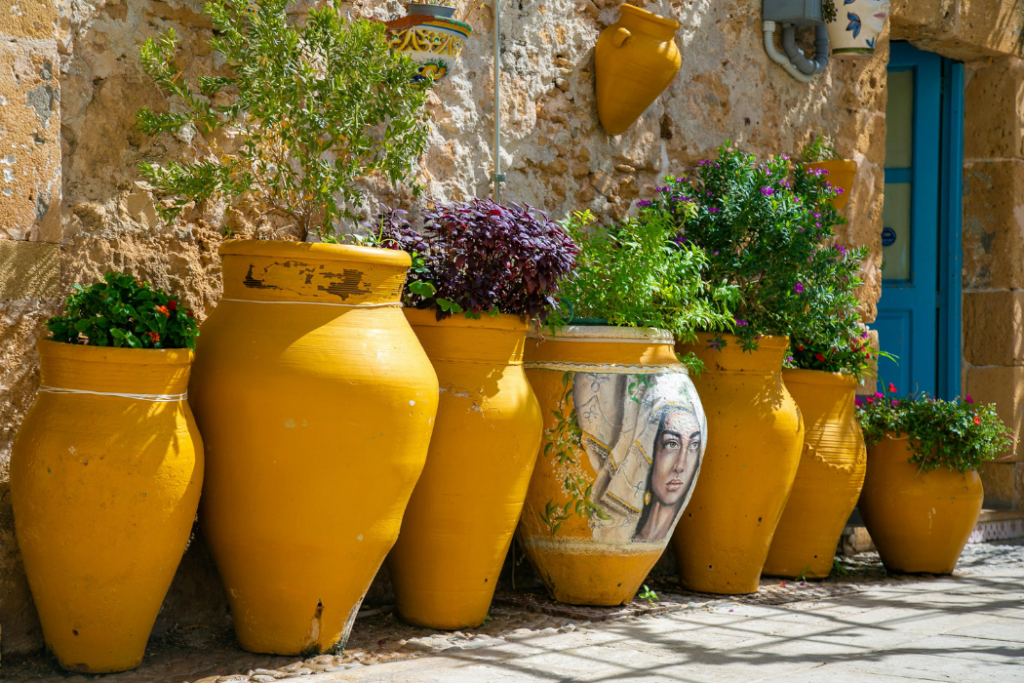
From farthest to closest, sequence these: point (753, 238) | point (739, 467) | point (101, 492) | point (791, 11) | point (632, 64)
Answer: point (791, 11)
point (632, 64)
point (753, 238)
point (739, 467)
point (101, 492)

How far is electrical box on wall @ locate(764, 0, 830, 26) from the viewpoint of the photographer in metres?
4.25

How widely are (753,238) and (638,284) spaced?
70 centimetres

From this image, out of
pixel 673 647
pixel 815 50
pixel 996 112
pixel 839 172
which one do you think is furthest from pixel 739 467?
pixel 996 112

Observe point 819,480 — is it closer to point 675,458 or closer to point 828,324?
point 828,324

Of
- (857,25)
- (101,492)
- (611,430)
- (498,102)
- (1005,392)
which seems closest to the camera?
(101,492)

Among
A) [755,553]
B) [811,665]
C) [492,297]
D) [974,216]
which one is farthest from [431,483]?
[974,216]

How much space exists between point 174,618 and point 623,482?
3.94 ft

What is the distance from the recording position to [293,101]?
2430 millimetres

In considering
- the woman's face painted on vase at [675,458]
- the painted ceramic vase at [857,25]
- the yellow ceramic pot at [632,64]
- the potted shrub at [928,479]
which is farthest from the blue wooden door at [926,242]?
the woman's face painted on vase at [675,458]

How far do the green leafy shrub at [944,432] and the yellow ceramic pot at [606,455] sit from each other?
122 centimetres

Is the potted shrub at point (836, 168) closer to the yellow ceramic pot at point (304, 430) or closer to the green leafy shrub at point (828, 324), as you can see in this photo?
the green leafy shrub at point (828, 324)

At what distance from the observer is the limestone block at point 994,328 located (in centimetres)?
533

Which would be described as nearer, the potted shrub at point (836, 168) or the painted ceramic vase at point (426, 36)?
the painted ceramic vase at point (426, 36)

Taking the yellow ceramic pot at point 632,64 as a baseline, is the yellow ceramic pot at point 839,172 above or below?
below
